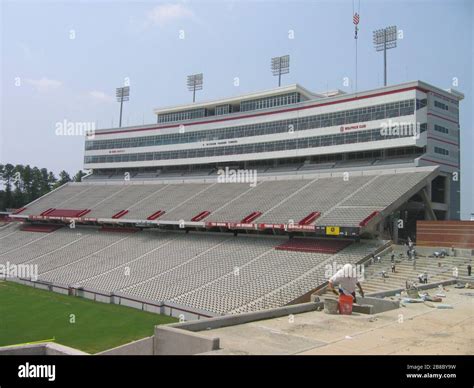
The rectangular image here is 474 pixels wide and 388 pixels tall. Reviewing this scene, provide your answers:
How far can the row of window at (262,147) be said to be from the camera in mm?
40188

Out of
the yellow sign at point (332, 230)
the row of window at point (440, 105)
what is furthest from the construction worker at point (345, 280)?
the row of window at point (440, 105)

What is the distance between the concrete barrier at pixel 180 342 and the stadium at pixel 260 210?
376cm

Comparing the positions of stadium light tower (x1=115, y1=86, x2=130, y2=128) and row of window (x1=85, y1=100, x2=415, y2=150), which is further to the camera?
stadium light tower (x1=115, y1=86, x2=130, y2=128)

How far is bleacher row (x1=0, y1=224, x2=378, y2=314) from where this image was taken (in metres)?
25.8

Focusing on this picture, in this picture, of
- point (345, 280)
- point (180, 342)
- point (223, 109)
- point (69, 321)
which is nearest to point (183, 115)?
point (223, 109)

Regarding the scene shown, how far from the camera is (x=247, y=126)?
5041 cm

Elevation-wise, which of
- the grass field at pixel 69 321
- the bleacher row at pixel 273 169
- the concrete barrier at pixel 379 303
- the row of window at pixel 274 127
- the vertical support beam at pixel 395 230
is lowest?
the grass field at pixel 69 321

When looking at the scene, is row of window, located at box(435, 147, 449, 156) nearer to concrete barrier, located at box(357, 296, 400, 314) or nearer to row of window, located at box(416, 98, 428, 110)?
row of window, located at box(416, 98, 428, 110)

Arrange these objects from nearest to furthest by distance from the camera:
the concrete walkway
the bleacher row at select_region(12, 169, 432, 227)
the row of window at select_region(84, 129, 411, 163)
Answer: the concrete walkway
the bleacher row at select_region(12, 169, 432, 227)
the row of window at select_region(84, 129, 411, 163)

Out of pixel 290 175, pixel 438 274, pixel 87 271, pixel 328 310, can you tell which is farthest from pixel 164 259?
pixel 328 310

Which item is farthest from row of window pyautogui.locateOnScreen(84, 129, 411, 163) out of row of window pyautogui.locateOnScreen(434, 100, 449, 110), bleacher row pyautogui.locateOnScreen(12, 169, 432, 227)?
row of window pyautogui.locateOnScreen(434, 100, 449, 110)

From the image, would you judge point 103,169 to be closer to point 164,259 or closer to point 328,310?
point 164,259

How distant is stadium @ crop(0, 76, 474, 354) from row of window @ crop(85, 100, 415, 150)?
0.42 ft

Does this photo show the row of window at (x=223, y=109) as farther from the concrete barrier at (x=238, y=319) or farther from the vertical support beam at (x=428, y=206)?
the concrete barrier at (x=238, y=319)
